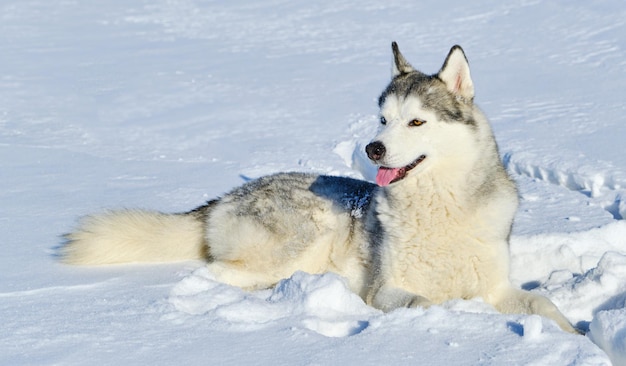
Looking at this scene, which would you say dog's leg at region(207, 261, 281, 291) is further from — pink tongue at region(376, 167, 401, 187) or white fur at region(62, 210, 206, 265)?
pink tongue at region(376, 167, 401, 187)

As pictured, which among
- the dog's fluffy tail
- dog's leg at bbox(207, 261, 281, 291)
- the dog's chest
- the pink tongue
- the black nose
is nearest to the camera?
the black nose

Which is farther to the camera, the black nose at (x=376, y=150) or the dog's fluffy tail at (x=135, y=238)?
the dog's fluffy tail at (x=135, y=238)

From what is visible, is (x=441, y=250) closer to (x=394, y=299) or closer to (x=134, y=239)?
(x=394, y=299)

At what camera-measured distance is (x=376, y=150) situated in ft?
14.6

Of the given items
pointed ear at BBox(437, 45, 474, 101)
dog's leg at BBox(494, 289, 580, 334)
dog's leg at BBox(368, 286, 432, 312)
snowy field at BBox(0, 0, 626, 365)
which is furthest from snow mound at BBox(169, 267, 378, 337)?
pointed ear at BBox(437, 45, 474, 101)

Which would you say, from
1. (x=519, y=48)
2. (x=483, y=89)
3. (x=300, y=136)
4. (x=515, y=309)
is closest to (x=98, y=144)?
(x=300, y=136)

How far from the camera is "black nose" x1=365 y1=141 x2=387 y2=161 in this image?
4.46 m

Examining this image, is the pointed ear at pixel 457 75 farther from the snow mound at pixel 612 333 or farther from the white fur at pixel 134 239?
the white fur at pixel 134 239

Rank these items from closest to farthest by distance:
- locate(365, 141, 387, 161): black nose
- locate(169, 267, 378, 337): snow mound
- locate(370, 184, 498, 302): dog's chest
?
locate(169, 267, 378, 337): snow mound
locate(365, 141, 387, 161): black nose
locate(370, 184, 498, 302): dog's chest

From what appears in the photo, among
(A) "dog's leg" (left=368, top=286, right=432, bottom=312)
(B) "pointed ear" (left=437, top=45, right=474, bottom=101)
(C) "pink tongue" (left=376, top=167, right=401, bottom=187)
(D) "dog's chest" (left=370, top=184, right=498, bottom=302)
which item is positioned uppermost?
(B) "pointed ear" (left=437, top=45, right=474, bottom=101)

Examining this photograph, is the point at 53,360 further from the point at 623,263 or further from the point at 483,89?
the point at 483,89

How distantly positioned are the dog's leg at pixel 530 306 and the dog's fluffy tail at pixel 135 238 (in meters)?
1.94

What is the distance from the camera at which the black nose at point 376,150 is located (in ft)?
14.6

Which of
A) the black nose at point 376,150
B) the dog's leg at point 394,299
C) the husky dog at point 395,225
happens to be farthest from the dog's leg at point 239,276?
the black nose at point 376,150
